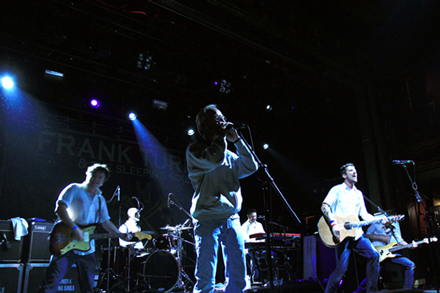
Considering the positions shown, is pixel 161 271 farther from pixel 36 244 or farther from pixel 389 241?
pixel 389 241

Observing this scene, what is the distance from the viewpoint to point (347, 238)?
5.43 metres

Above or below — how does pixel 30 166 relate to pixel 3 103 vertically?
below

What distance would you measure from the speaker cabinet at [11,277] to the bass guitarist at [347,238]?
5019 mm

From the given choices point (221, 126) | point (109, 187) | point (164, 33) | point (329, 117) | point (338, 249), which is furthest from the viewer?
point (329, 117)

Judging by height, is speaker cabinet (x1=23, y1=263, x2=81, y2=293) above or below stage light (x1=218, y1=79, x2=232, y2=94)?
below

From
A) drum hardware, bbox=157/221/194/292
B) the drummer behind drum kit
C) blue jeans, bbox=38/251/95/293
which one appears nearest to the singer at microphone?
blue jeans, bbox=38/251/95/293

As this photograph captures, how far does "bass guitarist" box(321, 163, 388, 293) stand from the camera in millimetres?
5193

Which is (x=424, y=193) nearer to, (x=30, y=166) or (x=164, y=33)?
(x=164, y=33)

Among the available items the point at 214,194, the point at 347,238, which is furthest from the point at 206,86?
the point at 214,194

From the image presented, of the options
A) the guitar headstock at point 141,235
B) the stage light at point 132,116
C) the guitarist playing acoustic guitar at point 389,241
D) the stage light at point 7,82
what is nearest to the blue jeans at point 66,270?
the guitar headstock at point 141,235

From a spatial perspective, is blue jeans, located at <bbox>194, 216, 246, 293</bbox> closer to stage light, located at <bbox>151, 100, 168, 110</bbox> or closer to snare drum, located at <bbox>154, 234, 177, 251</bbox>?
snare drum, located at <bbox>154, 234, 177, 251</bbox>

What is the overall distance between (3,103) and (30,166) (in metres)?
1.66

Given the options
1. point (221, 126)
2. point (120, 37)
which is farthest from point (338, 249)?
point (120, 37)

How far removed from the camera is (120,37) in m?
7.35
